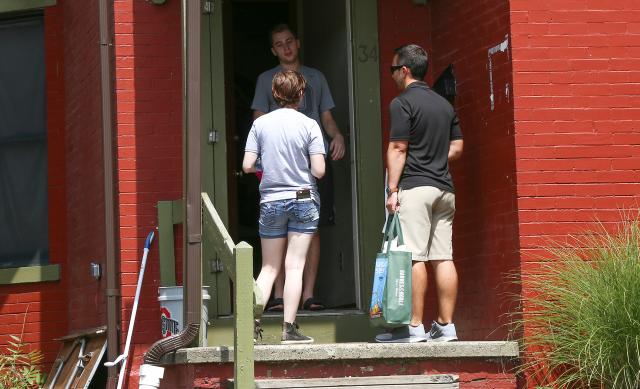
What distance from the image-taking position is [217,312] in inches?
361

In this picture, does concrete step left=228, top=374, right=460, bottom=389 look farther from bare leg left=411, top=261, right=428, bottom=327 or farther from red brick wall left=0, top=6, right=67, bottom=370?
red brick wall left=0, top=6, right=67, bottom=370

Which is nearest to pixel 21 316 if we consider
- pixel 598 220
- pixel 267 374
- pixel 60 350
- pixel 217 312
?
pixel 60 350

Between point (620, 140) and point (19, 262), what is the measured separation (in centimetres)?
509

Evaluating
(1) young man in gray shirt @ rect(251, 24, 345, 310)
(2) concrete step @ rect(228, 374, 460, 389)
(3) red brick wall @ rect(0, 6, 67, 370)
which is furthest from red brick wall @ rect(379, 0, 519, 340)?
(3) red brick wall @ rect(0, 6, 67, 370)

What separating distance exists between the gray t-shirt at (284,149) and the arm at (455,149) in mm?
822

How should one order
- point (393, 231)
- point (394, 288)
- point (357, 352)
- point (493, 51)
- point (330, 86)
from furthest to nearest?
1. point (330, 86)
2. point (493, 51)
3. point (393, 231)
4. point (394, 288)
5. point (357, 352)

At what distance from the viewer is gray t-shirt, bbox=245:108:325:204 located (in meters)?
8.44

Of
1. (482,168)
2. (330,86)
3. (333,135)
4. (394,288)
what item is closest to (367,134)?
(333,135)

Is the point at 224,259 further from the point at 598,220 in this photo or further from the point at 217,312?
the point at 598,220

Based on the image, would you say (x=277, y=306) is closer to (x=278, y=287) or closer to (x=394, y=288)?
(x=278, y=287)

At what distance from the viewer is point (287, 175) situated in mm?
8438

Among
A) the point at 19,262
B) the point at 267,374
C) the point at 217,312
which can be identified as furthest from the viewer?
the point at 19,262

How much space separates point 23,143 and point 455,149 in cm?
422

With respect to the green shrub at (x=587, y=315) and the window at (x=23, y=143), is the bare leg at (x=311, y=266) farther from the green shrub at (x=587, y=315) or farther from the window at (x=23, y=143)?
the window at (x=23, y=143)
